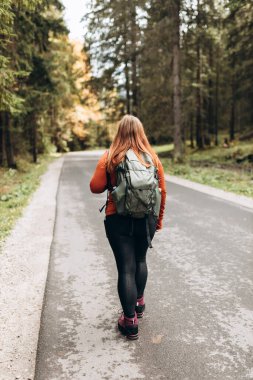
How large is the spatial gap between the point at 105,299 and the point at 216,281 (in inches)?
60.8

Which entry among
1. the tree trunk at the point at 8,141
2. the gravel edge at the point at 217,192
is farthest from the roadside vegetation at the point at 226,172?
the tree trunk at the point at 8,141

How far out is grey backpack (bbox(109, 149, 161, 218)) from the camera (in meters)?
3.53

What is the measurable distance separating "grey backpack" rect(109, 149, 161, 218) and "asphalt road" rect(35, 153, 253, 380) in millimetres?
1256

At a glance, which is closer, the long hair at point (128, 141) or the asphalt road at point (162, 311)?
the asphalt road at point (162, 311)

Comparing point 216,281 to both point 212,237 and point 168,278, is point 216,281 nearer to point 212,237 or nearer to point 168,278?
point 168,278

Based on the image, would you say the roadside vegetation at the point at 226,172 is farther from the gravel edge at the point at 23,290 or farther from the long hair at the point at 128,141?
the long hair at the point at 128,141

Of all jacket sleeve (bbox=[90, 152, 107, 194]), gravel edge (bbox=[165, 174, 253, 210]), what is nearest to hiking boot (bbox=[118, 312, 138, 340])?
Result: jacket sleeve (bbox=[90, 152, 107, 194])

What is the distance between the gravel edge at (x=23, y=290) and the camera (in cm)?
341

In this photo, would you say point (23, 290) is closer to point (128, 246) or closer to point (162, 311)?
point (162, 311)

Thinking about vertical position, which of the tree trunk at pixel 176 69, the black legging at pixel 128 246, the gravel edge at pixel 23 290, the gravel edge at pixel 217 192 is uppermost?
the tree trunk at pixel 176 69

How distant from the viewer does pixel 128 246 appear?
3736mm

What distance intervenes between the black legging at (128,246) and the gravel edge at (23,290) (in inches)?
37.9

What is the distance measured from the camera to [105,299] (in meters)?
4.74

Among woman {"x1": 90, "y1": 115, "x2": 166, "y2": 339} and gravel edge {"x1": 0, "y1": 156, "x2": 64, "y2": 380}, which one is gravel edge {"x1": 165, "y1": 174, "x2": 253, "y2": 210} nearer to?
gravel edge {"x1": 0, "y1": 156, "x2": 64, "y2": 380}
